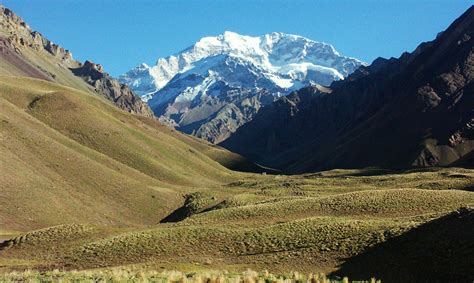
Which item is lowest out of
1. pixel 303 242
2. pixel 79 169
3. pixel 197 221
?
pixel 197 221

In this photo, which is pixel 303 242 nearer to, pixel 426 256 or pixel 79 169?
pixel 426 256

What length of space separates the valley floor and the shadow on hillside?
0.08 m

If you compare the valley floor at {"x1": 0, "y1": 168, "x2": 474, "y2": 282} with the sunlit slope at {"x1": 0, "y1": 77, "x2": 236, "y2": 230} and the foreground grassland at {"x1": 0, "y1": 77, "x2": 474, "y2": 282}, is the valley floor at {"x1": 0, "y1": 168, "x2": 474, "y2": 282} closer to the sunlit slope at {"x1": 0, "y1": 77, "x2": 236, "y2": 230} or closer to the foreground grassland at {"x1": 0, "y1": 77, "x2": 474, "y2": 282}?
the foreground grassland at {"x1": 0, "y1": 77, "x2": 474, "y2": 282}

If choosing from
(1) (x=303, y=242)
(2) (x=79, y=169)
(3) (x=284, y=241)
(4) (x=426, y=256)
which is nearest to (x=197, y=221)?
(3) (x=284, y=241)

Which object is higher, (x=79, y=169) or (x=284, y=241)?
(x=79, y=169)

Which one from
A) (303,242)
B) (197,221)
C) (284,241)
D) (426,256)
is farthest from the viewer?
(197,221)

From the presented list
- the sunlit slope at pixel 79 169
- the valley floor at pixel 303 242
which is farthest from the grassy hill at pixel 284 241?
the sunlit slope at pixel 79 169

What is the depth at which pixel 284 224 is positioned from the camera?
188ft

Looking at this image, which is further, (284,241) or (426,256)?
(284,241)

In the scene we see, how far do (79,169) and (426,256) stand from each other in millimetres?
86421

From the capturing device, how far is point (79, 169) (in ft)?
369

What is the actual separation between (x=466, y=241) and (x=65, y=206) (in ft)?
234

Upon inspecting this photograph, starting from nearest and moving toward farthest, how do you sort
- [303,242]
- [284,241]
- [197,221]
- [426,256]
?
[426,256]
[303,242]
[284,241]
[197,221]

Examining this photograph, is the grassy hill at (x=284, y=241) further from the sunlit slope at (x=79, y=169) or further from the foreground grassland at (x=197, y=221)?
the sunlit slope at (x=79, y=169)
